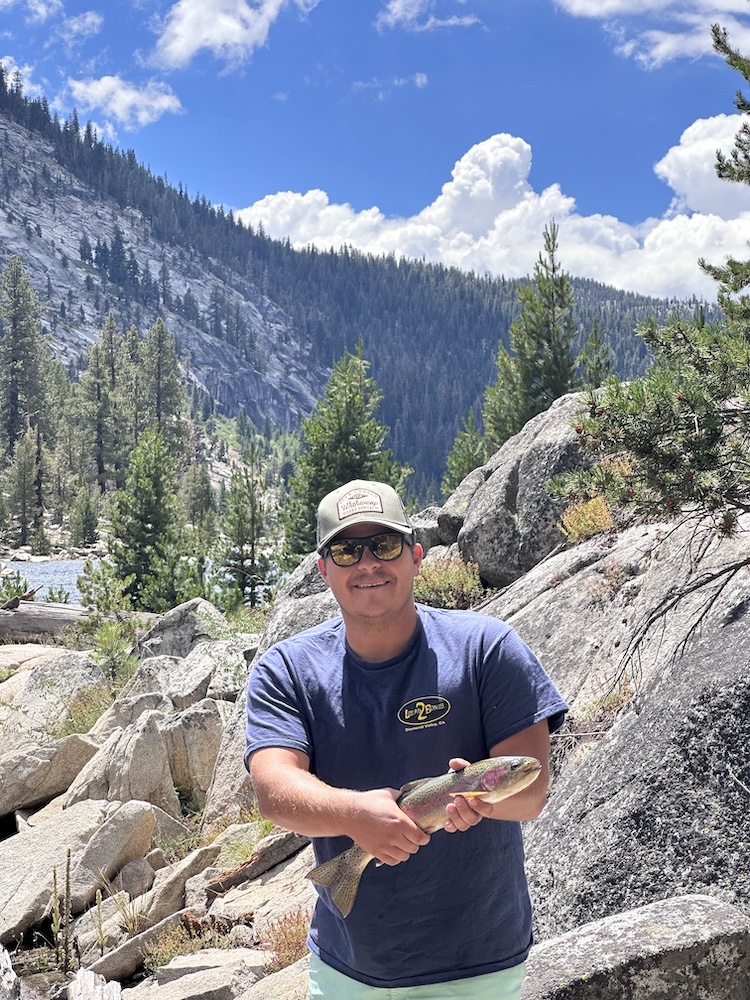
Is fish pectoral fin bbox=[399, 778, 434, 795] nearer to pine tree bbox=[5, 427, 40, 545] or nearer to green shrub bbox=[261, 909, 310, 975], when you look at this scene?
green shrub bbox=[261, 909, 310, 975]

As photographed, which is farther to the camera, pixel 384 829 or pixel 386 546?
pixel 386 546

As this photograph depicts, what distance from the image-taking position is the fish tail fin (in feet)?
7.80

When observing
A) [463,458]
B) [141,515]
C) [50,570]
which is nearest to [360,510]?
[463,458]

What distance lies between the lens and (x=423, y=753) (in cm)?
248

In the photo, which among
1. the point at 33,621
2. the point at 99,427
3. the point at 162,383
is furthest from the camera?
the point at 162,383

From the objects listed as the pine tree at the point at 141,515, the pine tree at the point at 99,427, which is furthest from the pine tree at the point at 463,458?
the pine tree at the point at 99,427

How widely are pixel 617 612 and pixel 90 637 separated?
17450mm

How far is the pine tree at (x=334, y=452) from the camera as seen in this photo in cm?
2570

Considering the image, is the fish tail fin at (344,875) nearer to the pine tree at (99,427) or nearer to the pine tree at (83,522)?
the pine tree at (83,522)

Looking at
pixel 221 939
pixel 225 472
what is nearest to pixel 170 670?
pixel 221 939

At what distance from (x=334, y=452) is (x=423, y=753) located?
23.6 m

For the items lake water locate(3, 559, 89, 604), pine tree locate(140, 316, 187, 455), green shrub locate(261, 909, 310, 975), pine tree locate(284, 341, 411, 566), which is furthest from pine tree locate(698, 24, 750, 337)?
pine tree locate(140, 316, 187, 455)

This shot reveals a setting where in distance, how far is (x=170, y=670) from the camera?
1377 cm

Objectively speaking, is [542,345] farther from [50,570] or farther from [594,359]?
[50,570]
